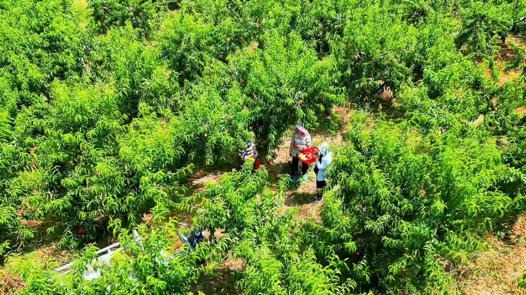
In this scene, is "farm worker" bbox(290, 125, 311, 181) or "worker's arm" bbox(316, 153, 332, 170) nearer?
"worker's arm" bbox(316, 153, 332, 170)

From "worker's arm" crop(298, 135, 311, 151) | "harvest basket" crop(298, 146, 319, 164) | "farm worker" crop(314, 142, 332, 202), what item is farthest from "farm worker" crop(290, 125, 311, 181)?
"farm worker" crop(314, 142, 332, 202)

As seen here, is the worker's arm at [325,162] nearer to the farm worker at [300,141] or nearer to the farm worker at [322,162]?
the farm worker at [322,162]

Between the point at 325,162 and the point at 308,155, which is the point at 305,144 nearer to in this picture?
the point at 308,155

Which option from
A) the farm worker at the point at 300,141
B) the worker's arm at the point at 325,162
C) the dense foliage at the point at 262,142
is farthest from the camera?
the farm worker at the point at 300,141

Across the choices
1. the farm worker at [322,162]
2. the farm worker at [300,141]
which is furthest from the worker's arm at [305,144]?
the farm worker at [322,162]

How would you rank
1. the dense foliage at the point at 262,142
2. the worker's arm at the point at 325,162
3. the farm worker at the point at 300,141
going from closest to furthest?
the dense foliage at the point at 262,142
the worker's arm at the point at 325,162
the farm worker at the point at 300,141

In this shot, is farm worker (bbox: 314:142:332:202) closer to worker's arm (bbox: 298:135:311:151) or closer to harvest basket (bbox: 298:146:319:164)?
harvest basket (bbox: 298:146:319:164)

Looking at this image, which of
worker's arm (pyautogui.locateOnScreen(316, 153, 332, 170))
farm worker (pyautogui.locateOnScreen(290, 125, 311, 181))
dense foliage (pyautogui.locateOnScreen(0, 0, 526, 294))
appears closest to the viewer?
dense foliage (pyautogui.locateOnScreen(0, 0, 526, 294))

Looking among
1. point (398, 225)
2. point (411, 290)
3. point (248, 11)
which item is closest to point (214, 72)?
point (248, 11)

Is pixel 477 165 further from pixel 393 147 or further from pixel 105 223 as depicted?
pixel 105 223
